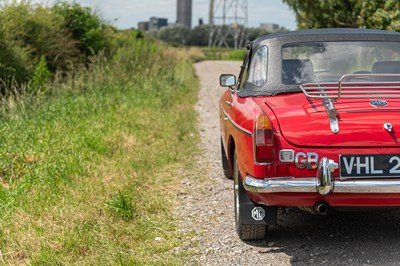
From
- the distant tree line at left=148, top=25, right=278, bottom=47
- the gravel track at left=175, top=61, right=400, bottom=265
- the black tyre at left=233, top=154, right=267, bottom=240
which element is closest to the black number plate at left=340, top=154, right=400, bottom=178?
the gravel track at left=175, top=61, right=400, bottom=265

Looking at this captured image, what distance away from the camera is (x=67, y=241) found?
4.40 m

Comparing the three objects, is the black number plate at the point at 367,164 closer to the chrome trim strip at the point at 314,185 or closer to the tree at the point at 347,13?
the chrome trim strip at the point at 314,185

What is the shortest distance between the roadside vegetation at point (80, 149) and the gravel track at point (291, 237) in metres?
0.23

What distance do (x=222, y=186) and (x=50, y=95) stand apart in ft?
20.3

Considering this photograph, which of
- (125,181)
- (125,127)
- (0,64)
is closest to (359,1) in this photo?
(125,127)

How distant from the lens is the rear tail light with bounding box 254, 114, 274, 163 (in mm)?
3967

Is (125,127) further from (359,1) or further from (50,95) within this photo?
(359,1)

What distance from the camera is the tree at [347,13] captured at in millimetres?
12267

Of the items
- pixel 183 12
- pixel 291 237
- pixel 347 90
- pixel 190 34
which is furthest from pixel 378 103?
pixel 183 12

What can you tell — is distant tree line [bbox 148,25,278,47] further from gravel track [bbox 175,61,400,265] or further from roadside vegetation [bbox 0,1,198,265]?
gravel track [bbox 175,61,400,265]

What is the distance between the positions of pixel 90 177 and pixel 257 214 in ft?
8.40

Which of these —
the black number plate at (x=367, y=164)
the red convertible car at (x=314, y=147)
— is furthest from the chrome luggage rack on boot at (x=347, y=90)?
the black number plate at (x=367, y=164)

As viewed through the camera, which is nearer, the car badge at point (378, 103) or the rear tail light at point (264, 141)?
the rear tail light at point (264, 141)

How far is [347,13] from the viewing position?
15.1 m
